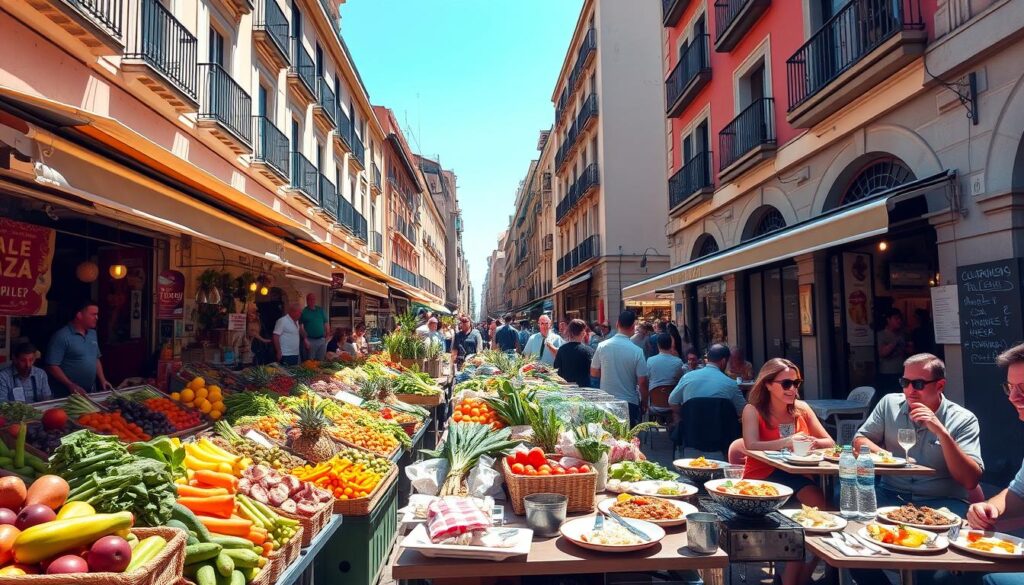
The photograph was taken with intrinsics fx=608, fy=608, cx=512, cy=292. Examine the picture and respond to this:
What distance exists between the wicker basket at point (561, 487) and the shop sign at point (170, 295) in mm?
8091

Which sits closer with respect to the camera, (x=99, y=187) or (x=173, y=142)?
(x=99, y=187)

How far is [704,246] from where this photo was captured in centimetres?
1678

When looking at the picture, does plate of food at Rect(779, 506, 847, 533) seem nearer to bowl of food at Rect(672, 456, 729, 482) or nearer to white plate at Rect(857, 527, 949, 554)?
white plate at Rect(857, 527, 949, 554)

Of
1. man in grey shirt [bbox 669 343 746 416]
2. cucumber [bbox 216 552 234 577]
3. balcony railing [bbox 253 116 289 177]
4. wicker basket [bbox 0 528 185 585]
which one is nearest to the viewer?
wicker basket [bbox 0 528 185 585]

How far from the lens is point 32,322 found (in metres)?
8.59

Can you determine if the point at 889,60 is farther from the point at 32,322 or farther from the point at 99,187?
the point at 32,322

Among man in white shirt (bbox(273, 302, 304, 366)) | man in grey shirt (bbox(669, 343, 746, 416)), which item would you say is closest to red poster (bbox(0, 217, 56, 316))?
man in white shirt (bbox(273, 302, 304, 366))

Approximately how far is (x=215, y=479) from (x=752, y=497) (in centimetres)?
275

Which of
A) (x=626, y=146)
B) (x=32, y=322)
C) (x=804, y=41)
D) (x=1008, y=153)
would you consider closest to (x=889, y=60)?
(x=1008, y=153)

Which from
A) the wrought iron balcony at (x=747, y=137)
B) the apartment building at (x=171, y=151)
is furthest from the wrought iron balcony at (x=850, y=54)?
the apartment building at (x=171, y=151)

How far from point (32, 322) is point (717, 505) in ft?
31.5

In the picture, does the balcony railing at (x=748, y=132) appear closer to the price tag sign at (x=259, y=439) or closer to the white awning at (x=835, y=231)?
the white awning at (x=835, y=231)

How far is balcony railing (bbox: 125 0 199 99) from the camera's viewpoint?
8.15m

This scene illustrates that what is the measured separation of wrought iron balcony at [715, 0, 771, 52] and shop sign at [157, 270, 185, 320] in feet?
37.4
